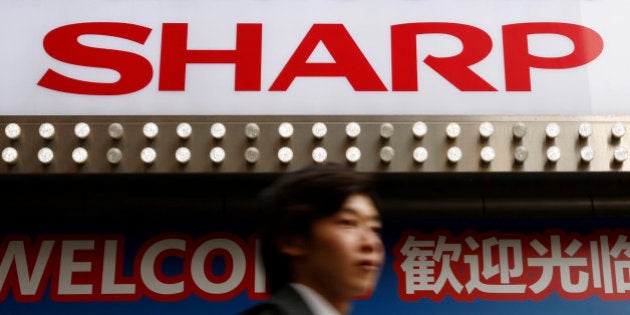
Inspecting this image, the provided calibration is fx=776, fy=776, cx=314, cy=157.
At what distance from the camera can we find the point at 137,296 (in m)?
4.38

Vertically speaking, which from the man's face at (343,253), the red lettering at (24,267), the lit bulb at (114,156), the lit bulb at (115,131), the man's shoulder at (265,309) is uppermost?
the lit bulb at (115,131)

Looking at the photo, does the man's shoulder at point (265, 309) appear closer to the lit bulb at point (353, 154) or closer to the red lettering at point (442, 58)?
the lit bulb at point (353, 154)

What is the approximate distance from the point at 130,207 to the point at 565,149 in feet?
7.91

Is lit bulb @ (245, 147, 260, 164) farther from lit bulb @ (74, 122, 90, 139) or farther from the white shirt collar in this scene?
the white shirt collar

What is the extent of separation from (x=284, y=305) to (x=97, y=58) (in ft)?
11.9

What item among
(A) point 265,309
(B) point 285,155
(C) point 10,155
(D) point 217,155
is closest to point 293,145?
Answer: (B) point 285,155

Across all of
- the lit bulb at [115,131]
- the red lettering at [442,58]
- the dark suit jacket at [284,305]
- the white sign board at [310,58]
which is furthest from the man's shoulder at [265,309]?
the red lettering at [442,58]

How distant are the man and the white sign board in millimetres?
3036

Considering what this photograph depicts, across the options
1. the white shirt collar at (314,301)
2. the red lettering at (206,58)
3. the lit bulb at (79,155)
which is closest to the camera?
the white shirt collar at (314,301)

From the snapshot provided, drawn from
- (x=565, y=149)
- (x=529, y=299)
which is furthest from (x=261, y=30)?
(x=529, y=299)

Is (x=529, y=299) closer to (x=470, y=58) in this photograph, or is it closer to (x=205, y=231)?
(x=470, y=58)

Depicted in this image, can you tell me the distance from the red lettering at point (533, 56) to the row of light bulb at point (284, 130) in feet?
1.61

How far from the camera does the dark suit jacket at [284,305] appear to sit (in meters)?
1.18

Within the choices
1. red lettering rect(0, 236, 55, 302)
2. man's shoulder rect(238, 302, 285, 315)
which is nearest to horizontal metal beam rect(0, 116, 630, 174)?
red lettering rect(0, 236, 55, 302)
